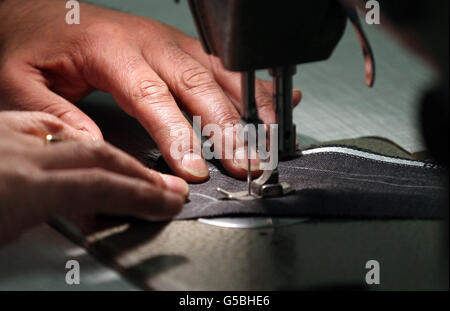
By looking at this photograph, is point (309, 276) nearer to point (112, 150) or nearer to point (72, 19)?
point (112, 150)

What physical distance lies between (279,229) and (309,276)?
10cm

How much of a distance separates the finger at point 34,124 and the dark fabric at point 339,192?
193 mm

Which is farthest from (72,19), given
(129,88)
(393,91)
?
(393,91)

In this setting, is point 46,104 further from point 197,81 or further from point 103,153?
point 103,153

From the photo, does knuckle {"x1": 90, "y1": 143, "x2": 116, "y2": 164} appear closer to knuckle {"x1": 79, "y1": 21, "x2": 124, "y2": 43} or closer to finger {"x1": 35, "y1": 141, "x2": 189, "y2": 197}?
finger {"x1": 35, "y1": 141, "x2": 189, "y2": 197}

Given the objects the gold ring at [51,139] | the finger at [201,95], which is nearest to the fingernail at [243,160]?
the finger at [201,95]

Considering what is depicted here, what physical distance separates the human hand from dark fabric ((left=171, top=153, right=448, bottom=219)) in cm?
9

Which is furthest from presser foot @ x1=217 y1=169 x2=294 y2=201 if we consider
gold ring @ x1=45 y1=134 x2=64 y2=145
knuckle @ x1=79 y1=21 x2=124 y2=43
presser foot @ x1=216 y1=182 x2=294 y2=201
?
knuckle @ x1=79 y1=21 x2=124 y2=43

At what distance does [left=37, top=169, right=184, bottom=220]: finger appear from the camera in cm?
66

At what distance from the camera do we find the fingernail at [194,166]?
89cm

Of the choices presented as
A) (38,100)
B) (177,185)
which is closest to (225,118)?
(177,185)

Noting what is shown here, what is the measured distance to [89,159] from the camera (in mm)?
716

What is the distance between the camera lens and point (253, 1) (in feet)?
2.27

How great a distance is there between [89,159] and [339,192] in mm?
309
